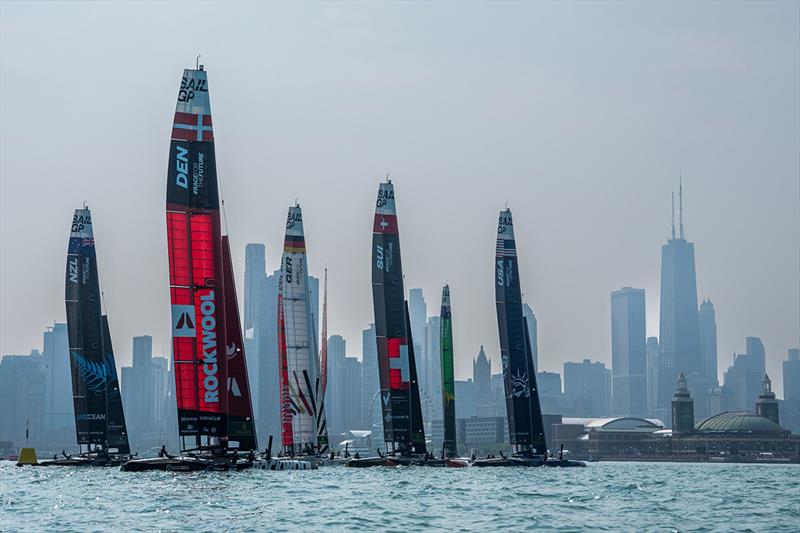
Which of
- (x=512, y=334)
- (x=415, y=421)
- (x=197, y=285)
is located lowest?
(x=415, y=421)

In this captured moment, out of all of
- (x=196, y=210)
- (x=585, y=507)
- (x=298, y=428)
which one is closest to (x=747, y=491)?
(x=585, y=507)

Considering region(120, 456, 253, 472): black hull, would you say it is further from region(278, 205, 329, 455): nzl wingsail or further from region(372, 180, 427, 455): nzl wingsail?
region(278, 205, 329, 455): nzl wingsail

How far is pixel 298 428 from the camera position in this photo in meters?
97.9

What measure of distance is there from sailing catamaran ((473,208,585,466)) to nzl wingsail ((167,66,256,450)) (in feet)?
119

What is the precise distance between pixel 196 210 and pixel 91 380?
114ft

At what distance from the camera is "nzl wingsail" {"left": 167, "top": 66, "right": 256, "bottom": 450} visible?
220 feet

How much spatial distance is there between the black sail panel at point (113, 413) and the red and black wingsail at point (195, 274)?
3256 centimetres

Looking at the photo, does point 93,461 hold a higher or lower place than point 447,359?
lower

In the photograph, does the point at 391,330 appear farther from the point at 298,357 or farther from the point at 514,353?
the point at 514,353

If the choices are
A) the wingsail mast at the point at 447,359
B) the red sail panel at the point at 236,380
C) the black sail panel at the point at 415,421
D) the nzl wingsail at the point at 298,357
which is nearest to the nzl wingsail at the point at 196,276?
the red sail panel at the point at 236,380

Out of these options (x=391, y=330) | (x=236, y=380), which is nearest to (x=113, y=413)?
(x=391, y=330)

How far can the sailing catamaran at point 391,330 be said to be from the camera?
95375 millimetres

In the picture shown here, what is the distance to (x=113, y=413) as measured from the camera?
9906 centimetres

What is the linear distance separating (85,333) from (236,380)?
1146 inches
